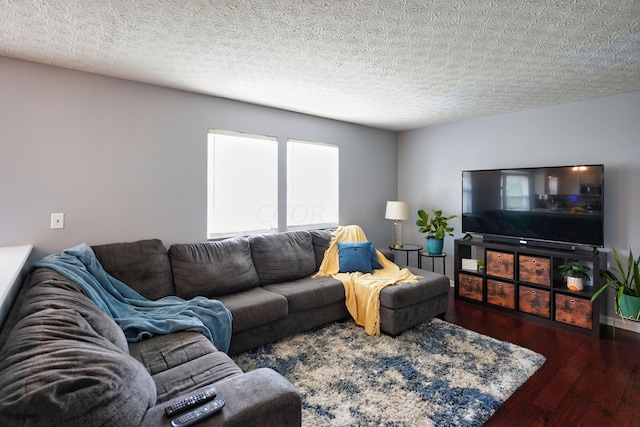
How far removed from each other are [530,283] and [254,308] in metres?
2.89

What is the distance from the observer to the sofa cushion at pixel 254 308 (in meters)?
2.49

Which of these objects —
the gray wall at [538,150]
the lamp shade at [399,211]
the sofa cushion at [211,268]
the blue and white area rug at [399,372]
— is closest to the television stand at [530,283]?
the gray wall at [538,150]

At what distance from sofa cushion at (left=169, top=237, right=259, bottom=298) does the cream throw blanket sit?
85 cm

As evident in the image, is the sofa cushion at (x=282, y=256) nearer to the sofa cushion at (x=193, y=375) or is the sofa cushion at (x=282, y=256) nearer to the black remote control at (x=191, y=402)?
the sofa cushion at (x=193, y=375)

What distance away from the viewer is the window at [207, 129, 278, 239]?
10.9ft

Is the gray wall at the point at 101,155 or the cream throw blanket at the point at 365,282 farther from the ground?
the gray wall at the point at 101,155

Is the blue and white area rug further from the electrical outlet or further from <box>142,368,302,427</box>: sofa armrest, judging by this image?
the electrical outlet

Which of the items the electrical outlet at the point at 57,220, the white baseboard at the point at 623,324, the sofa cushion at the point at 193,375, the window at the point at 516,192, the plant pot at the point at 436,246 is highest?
the window at the point at 516,192

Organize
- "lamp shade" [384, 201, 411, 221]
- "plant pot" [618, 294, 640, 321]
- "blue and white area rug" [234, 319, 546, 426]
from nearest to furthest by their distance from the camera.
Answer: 1. "blue and white area rug" [234, 319, 546, 426]
2. "plant pot" [618, 294, 640, 321]
3. "lamp shade" [384, 201, 411, 221]

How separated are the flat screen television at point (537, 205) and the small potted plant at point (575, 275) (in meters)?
0.21

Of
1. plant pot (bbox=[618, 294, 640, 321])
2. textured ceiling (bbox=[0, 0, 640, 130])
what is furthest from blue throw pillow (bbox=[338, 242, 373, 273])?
plant pot (bbox=[618, 294, 640, 321])

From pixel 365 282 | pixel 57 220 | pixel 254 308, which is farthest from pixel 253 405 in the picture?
pixel 57 220

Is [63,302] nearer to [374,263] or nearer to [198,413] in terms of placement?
[198,413]

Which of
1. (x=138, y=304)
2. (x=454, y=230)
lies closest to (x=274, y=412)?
(x=138, y=304)
